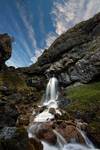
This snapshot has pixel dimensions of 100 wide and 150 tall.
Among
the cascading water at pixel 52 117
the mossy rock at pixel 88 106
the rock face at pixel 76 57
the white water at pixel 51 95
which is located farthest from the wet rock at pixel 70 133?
the rock face at pixel 76 57

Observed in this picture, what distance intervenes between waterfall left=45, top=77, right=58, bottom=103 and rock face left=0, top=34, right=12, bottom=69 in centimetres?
1735

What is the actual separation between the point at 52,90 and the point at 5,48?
21.8 metres

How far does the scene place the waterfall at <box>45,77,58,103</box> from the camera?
10188 centimetres

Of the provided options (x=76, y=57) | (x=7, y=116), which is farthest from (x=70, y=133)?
(x=76, y=57)

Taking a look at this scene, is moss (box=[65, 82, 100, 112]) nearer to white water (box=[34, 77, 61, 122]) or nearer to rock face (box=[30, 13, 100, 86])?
white water (box=[34, 77, 61, 122])

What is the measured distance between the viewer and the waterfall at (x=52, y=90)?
102 m

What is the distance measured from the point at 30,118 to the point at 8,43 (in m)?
42.4

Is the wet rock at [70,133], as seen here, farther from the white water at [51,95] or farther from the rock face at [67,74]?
the white water at [51,95]

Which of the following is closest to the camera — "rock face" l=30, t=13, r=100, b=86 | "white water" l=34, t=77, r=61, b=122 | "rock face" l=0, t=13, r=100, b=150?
"rock face" l=0, t=13, r=100, b=150

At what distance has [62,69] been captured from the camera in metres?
115

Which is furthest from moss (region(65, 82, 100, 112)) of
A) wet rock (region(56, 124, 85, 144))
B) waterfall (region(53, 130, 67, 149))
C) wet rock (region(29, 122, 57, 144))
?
waterfall (region(53, 130, 67, 149))

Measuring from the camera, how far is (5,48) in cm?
11006

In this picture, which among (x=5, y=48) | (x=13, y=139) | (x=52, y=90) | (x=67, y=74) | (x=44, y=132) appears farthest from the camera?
(x=67, y=74)

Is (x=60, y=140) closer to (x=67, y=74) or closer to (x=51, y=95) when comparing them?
(x=51, y=95)
